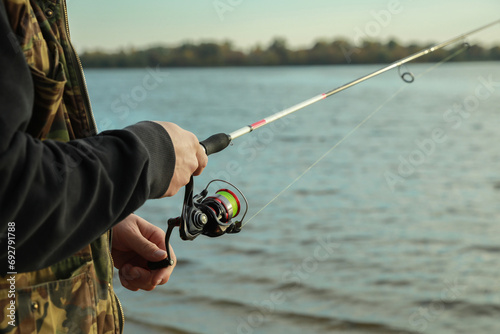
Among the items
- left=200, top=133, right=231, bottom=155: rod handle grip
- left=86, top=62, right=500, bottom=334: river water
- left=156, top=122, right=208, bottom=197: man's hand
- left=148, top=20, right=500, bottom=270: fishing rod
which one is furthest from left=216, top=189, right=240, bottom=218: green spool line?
left=156, top=122, right=208, bottom=197: man's hand

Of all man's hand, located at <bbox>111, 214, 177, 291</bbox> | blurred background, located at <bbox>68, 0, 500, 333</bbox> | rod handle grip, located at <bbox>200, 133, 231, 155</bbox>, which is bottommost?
blurred background, located at <bbox>68, 0, 500, 333</bbox>

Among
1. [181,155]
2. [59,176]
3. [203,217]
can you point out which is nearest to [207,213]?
[203,217]

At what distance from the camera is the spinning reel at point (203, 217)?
1570 mm

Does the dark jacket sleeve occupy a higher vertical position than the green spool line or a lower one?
higher

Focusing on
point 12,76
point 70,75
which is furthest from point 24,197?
point 70,75

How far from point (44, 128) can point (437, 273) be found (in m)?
4.26

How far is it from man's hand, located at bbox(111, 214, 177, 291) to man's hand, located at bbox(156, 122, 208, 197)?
1.42 feet

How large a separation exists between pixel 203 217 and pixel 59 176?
0.69 m

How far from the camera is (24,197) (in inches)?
37.8

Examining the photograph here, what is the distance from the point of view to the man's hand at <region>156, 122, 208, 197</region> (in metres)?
1.22

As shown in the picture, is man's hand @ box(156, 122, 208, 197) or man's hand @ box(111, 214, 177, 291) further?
man's hand @ box(111, 214, 177, 291)

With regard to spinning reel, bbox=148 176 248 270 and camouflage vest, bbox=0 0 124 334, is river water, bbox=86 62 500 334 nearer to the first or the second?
spinning reel, bbox=148 176 248 270

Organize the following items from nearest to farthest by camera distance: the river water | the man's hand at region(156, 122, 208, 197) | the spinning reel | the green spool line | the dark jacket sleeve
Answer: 1. the dark jacket sleeve
2. the man's hand at region(156, 122, 208, 197)
3. the spinning reel
4. the green spool line
5. the river water

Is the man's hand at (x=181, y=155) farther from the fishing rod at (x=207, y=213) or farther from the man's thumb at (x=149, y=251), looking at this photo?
the man's thumb at (x=149, y=251)
